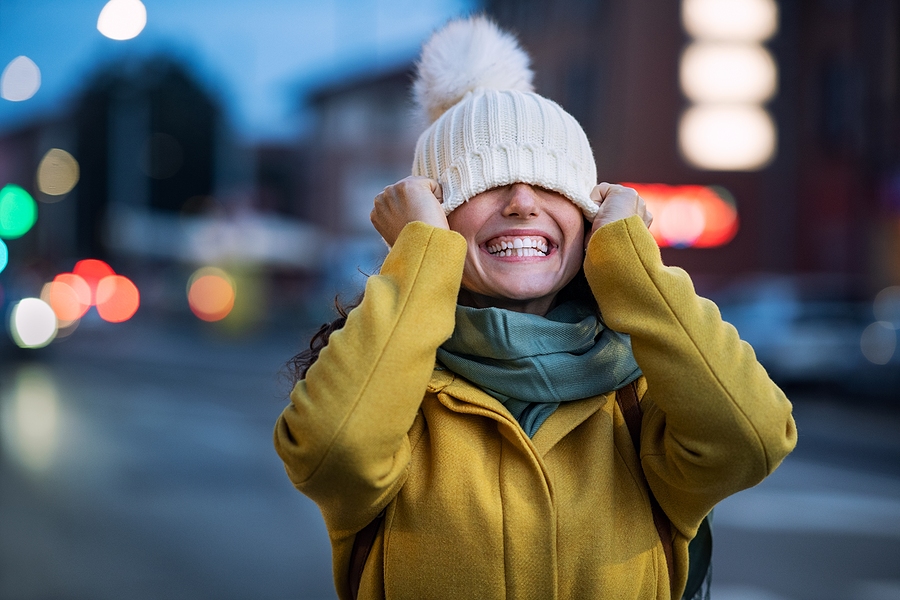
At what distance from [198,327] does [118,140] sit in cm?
925

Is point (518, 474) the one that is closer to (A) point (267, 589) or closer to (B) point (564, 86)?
(A) point (267, 589)

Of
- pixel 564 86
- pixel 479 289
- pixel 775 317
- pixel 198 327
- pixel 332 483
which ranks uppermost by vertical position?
pixel 564 86

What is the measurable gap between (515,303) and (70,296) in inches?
733

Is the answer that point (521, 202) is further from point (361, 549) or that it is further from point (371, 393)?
point (361, 549)

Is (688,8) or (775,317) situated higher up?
(688,8)

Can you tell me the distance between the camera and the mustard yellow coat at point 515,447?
1646 millimetres

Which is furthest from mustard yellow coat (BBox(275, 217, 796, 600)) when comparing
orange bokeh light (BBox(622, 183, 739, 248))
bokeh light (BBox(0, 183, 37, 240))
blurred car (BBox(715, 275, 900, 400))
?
orange bokeh light (BBox(622, 183, 739, 248))

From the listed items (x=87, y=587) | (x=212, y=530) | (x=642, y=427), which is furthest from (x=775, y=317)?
(x=642, y=427)

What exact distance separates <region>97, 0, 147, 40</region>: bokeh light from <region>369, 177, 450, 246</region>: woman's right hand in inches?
61.0

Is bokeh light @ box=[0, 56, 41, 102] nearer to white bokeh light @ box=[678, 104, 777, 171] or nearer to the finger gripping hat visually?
the finger gripping hat

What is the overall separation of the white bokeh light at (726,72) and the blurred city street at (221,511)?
11142mm

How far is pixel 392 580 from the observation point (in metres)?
1.74

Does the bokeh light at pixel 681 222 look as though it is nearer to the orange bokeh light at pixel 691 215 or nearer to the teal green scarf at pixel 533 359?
the orange bokeh light at pixel 691 215

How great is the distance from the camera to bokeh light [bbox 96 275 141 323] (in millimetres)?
20016
